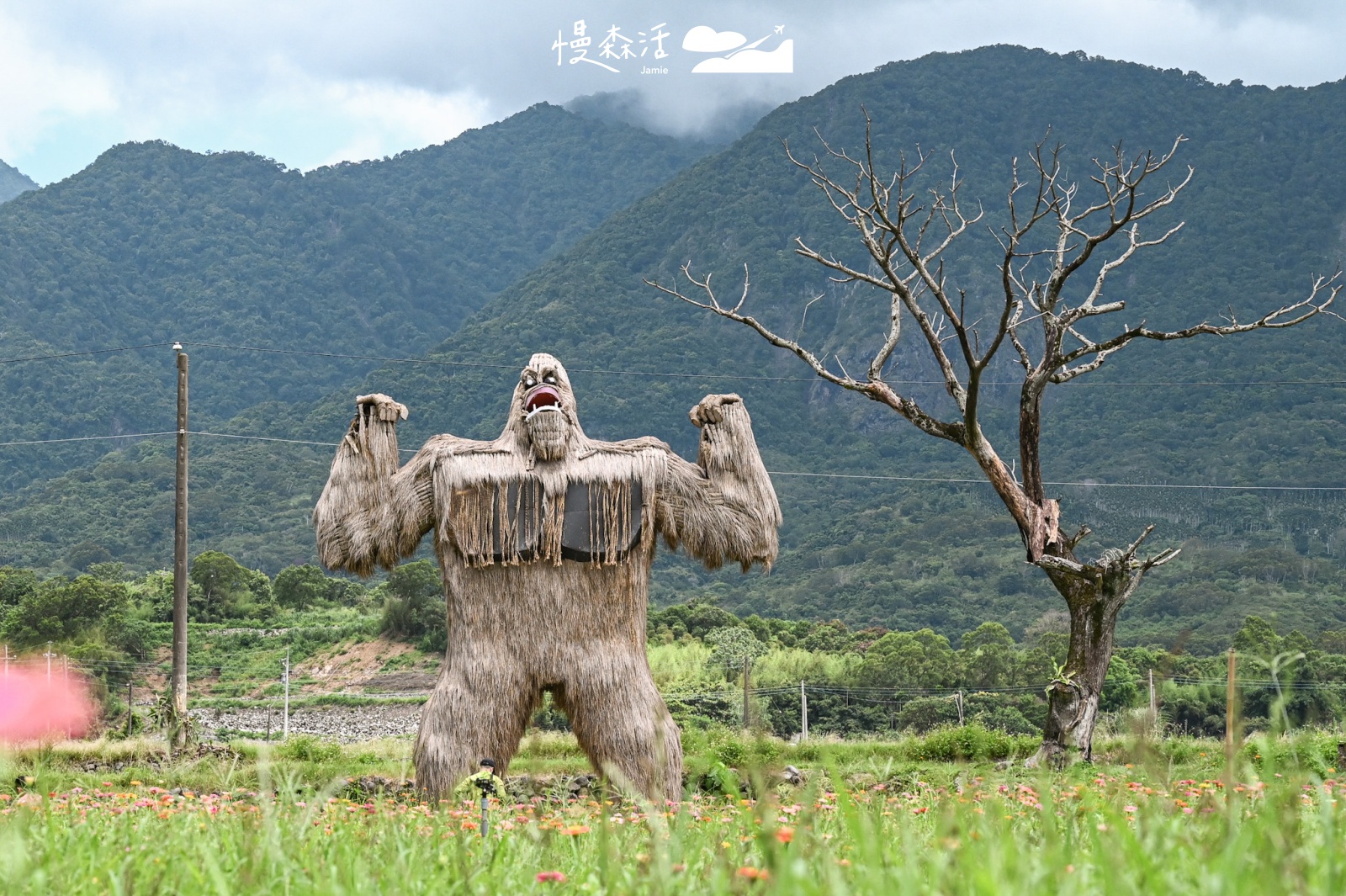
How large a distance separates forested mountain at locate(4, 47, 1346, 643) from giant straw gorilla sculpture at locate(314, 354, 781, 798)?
19.1 metres

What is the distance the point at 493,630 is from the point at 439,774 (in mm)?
599

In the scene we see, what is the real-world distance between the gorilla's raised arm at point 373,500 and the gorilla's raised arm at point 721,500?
41.0 inches

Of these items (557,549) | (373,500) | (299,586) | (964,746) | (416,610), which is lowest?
(964,746)

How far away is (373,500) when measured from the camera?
6000 millimetres

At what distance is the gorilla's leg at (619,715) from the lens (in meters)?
5.49

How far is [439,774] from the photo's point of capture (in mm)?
5523

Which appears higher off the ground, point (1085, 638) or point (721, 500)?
point (721, 500)

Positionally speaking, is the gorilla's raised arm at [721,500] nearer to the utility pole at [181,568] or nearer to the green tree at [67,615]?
the utility pole at [181,568]

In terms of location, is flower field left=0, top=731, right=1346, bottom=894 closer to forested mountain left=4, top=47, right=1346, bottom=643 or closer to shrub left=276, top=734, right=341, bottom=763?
shrub left=276, top=734, right=341, bottom=763

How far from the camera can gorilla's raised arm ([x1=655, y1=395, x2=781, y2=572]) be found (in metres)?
5.82

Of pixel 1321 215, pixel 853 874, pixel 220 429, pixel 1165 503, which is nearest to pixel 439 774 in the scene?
pixel 853 874

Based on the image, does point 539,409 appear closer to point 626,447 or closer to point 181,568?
point 626,447

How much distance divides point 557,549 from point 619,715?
70 cm

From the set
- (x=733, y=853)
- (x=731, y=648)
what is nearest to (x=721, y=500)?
(x=733, y=853)
